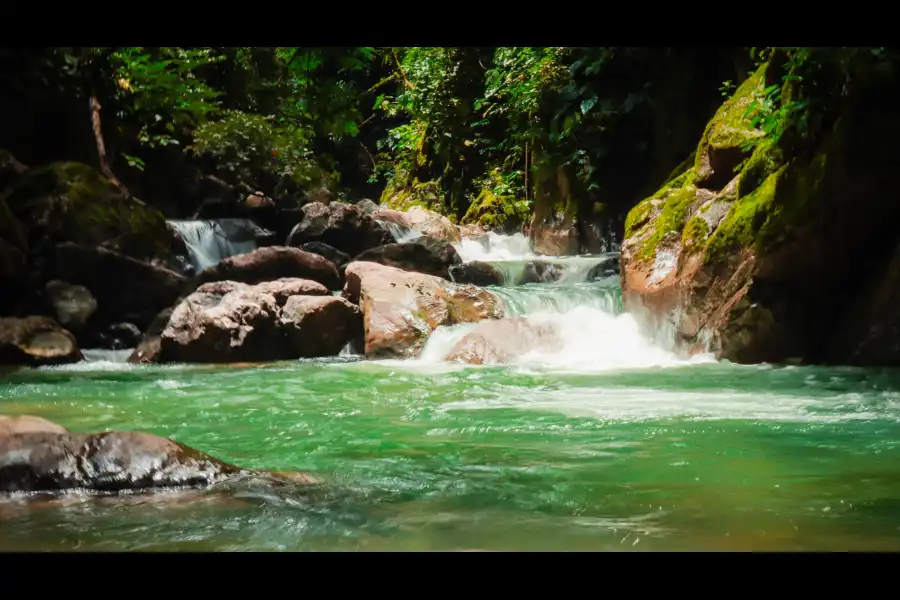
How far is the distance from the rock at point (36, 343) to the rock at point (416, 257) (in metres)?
4.76

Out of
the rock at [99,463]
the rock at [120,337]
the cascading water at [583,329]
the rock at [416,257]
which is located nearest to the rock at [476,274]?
the rock at [416,257]

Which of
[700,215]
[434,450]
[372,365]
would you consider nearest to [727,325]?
[700,215]

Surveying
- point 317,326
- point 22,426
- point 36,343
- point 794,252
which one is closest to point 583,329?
point 794,252

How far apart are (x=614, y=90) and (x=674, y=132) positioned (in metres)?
1.28

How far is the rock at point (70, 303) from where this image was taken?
33.8 ft

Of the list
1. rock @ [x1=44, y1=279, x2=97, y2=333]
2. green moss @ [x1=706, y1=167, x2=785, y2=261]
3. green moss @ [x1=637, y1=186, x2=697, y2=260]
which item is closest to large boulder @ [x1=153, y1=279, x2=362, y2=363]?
rock @ [x1=44, y1=279, x2=97, y2=333]

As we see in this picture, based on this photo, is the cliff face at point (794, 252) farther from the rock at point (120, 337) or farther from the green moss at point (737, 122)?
the rock at point (120, 337)

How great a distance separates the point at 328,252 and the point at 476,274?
275cm

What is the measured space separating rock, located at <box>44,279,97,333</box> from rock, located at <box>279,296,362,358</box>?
276 cm

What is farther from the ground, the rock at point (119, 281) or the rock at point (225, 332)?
the rock at point (119, 281)

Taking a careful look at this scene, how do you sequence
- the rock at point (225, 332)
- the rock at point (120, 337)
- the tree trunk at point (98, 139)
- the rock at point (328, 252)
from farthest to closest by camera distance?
the rock at point (328, 252), the tree trunk at point (98, 139), the rock at point (120, 337), the rock at point (225, 332)

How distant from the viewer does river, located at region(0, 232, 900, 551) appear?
111 inches

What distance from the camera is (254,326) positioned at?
934 cm

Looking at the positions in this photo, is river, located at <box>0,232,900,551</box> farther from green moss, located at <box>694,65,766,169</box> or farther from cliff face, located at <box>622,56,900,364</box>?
green moss, located at <box>694,65,766,169</box>
